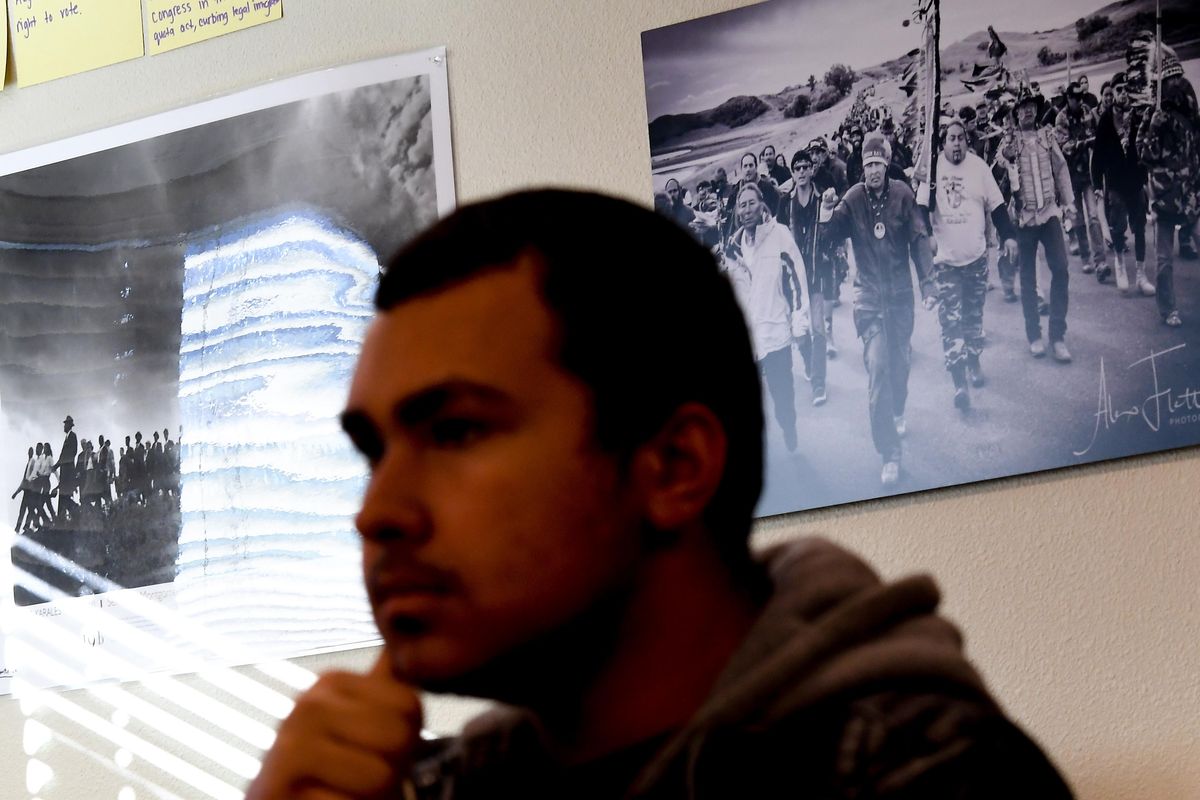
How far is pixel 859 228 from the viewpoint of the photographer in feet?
4.36

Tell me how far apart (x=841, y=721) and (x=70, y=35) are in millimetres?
1581

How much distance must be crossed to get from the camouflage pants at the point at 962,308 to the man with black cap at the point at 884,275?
0.05 ft

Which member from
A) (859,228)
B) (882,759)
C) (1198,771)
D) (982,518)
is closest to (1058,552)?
(982,518)

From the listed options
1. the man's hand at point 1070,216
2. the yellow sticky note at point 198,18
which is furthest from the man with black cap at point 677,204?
the yellow sticky note at point 198,18

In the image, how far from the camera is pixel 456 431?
1.90 feet

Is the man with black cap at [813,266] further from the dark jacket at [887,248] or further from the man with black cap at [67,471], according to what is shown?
the man with black cap at [67,471]

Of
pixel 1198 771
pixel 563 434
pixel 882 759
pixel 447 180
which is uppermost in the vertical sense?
pixel 447 180

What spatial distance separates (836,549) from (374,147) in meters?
1.05

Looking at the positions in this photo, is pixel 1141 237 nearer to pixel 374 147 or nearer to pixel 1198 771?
pixel 1198 771

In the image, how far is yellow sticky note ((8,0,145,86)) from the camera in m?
1.73

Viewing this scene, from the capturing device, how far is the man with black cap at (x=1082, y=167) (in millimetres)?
1248

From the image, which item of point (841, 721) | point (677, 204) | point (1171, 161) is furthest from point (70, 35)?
point (841, 721)

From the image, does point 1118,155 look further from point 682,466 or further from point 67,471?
point 67,471

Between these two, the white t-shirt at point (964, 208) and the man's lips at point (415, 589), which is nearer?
the man's lips at point (415, 589)
